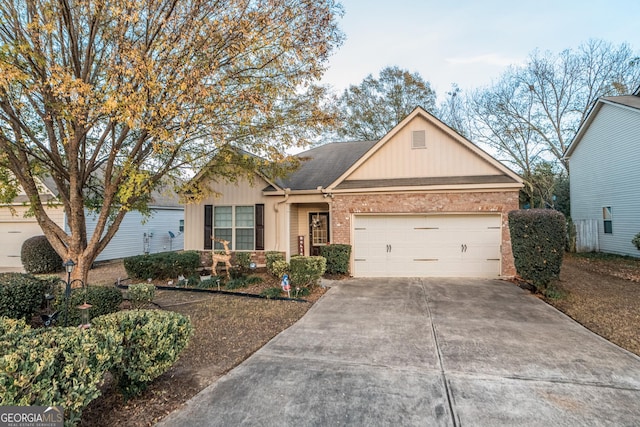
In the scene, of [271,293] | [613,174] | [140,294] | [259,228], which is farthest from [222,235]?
[613,174]

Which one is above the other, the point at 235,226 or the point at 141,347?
the point at 235,226

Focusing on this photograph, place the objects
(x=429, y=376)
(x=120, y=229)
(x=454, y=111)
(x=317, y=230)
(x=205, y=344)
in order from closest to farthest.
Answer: (x=429, y=376) → (x=205, y=344) → (x=317, y=230) → (x=120, y=229) → (x=454, y=111)

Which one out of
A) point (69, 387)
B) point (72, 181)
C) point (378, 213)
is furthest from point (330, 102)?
point (69, 387)

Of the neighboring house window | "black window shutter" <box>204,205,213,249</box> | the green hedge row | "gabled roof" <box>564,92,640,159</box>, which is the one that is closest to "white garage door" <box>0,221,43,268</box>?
"black window shutter" <box>204,205,213,249</box>

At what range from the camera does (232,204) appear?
11891mm

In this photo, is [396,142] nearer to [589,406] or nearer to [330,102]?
[330,102]

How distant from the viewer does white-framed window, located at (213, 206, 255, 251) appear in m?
11.8

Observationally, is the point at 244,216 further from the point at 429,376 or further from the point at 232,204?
the point at 429,376

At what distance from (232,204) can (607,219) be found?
56.3ft

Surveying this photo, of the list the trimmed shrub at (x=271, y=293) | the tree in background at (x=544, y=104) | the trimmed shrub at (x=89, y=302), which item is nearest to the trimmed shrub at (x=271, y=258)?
the trimmed shrub at (x=271, y=293)

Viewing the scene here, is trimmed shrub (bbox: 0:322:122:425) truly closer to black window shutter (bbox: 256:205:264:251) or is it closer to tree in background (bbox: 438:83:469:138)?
black window shutter (bbox: 256:205:264:251)

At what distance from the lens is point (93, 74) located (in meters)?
7.08

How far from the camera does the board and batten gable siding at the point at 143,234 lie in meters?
15.6

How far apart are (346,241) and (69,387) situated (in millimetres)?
8358
